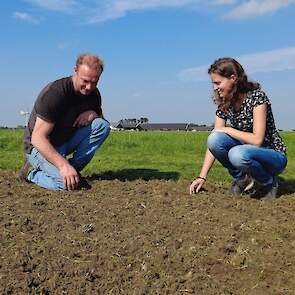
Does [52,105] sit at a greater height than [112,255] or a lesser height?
greater

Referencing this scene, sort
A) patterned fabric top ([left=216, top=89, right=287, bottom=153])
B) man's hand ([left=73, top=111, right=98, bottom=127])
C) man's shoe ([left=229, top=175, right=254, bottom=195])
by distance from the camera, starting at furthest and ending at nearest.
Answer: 1. man's hand ([left=73, top=111, right=98, bottom=127])
2. man's shoe ([left=229, top=175, right=254, bottom=195])
3. patterned fabric top ([left=216, top=89, right=287, bottom=153])

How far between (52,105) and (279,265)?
2.61 meters

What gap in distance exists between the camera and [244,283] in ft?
9.86

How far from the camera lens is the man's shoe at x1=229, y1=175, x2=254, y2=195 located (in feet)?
16.5

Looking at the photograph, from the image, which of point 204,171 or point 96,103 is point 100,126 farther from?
point 204,171

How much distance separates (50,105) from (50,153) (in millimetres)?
434

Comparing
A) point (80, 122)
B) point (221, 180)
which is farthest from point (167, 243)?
point (221, 180)

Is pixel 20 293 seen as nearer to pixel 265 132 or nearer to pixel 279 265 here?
pixel 279 265

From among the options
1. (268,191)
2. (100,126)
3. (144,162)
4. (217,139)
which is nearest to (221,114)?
(217,139)

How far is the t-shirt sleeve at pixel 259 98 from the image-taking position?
4656mm

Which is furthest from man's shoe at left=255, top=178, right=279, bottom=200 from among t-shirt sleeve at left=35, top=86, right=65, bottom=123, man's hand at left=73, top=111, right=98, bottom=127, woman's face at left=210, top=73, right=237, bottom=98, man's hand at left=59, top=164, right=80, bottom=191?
t-shirt sleeve at left=35, top=86, right=65, bottom=123

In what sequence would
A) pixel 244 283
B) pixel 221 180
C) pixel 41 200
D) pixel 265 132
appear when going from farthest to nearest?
pixel 221 180 < pixel 265 132 < pixel 41 200 < pixel 244 283

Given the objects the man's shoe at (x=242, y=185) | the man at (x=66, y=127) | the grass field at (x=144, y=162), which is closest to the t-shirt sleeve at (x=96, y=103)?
the man at (x=66, y=127)

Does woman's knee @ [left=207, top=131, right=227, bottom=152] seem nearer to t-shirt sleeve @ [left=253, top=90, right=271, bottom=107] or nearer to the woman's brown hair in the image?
the woman's brown hair
